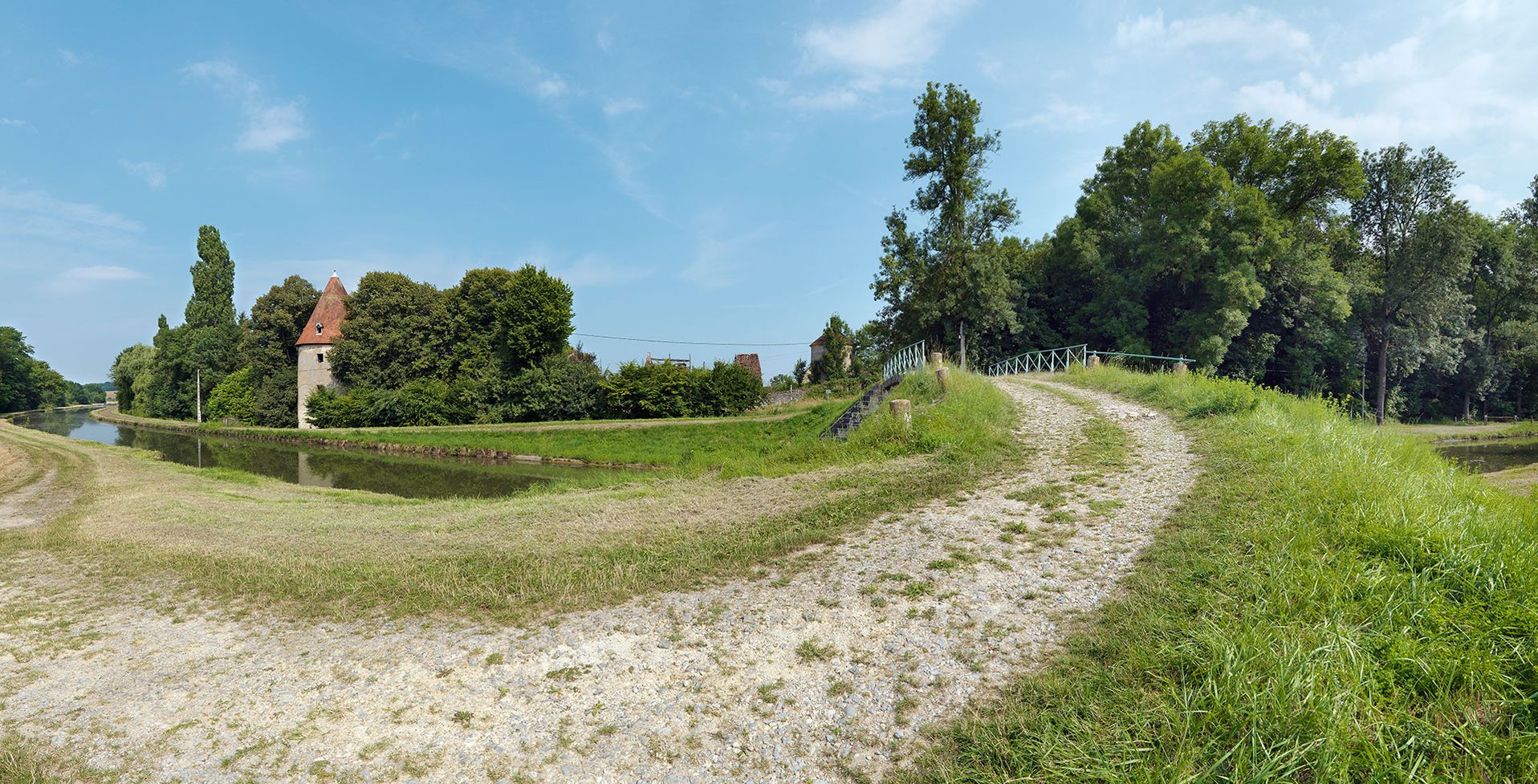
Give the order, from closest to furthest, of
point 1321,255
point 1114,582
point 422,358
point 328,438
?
point 1114,582
point 1321,255
point 328,438
point 422,358

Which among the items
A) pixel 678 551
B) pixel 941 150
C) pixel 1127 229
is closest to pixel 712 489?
pixel 678 551

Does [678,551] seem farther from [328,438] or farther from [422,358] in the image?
[422,358]

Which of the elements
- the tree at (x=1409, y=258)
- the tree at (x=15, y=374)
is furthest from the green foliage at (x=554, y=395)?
the tree at (x=15, y=374)

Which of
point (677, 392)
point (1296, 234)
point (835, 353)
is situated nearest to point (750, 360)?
point (835, 353)

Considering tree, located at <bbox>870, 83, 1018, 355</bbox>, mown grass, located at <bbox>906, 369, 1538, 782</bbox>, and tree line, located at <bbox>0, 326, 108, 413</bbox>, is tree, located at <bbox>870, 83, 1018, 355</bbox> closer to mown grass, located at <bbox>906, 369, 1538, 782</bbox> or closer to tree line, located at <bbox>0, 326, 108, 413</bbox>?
mown grass, located at <bbox>906, 369, 1538, 782</bbox>

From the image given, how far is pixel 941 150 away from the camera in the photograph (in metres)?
29.6

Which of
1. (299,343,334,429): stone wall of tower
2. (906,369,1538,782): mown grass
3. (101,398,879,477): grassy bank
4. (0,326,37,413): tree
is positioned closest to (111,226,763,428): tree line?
(299,343,334,429): stone wall of tower

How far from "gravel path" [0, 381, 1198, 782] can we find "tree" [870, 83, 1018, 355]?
23.7 m

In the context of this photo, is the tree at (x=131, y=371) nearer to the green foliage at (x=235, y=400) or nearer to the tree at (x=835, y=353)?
the green foliage at (x=235, y=400)

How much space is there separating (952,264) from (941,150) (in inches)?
207

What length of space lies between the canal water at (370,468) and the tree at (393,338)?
7.89m

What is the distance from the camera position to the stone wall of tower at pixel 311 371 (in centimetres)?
4738

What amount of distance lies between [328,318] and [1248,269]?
192ft

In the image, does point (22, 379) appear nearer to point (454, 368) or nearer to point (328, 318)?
point (328, 318)
